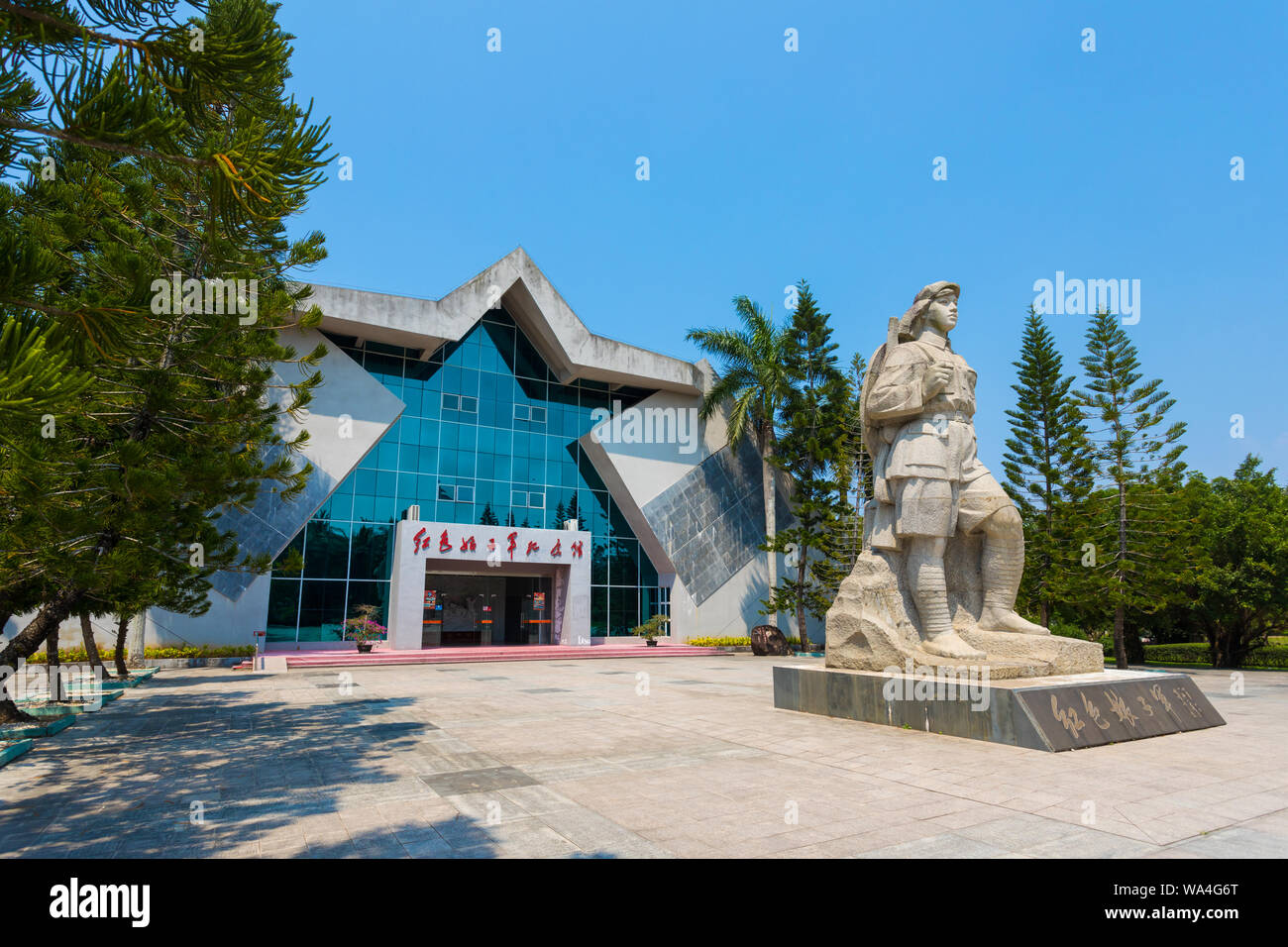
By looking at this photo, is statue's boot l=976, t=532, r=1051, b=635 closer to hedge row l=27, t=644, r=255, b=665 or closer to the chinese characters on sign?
the chinese characters on sign

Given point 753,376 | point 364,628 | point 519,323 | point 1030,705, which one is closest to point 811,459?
point 753,376

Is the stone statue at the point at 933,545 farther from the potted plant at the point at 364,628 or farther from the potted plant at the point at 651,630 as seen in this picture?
the potted plant at the point at 651,630

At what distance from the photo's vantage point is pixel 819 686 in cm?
810

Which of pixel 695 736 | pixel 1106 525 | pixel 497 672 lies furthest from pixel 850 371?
pixel 695 736

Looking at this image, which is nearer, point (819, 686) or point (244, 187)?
point (244, 187)

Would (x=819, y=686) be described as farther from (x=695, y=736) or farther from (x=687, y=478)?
(x=687, y=478)

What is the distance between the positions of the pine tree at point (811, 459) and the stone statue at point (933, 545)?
14565 millimetres

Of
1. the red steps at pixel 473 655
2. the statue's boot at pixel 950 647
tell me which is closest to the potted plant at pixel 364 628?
the red steps at pixel 473 655

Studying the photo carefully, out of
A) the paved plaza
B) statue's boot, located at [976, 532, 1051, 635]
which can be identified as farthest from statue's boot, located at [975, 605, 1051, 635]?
the paved plaza

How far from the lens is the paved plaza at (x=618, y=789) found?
3.60 metres

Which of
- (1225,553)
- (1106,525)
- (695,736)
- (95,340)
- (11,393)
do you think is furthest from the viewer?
(1225,553)

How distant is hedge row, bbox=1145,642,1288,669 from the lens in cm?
2059

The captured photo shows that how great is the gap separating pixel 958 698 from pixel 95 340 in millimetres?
6766

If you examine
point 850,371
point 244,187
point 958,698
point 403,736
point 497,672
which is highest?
point 850,371
